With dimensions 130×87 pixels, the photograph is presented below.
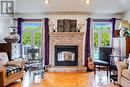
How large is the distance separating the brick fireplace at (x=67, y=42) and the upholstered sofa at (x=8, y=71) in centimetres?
247

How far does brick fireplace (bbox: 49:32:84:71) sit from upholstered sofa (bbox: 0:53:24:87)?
8.09 ft

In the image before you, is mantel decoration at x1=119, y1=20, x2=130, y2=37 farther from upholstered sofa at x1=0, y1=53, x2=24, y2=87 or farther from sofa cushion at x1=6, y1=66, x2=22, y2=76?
sofa cushion at x1=6, y1=66, x2=22, y2=76

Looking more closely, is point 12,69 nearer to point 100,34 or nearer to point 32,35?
point 32,35

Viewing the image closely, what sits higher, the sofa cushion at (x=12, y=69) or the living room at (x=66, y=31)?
the living room at (x=66, y=31)

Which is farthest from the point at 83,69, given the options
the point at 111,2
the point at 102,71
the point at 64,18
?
the point at 111,2

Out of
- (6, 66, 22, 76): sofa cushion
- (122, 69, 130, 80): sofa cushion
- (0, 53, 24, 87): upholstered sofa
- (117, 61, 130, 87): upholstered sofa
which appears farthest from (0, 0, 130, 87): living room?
(122, 69, 130, 80): sofa cushion

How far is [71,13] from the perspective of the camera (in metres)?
9.49

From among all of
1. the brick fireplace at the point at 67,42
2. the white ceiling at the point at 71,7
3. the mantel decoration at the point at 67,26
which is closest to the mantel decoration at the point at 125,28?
the white ceiling at the point at 71,7

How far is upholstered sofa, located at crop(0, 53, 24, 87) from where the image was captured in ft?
19.0

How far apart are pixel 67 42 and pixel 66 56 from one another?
617 mm

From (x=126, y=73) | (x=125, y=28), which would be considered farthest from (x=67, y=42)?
(x=126, y=73)

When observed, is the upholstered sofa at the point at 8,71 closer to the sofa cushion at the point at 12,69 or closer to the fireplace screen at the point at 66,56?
the sofa cushion at the point at 12,69

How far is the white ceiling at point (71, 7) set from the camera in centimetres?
880

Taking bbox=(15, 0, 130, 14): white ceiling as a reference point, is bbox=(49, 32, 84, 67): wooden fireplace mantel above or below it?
below
